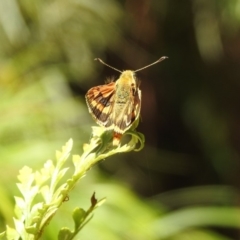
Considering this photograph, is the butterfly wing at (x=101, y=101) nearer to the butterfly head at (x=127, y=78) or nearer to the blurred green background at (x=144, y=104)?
the butterfly head at (x=127, y=78)

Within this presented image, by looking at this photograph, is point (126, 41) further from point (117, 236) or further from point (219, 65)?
point (117, 236)

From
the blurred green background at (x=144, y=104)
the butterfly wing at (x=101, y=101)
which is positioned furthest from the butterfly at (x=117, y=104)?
the blurred green background at (x=144, y=104)

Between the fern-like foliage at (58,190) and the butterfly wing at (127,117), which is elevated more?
the butterfly wing at (127,117)

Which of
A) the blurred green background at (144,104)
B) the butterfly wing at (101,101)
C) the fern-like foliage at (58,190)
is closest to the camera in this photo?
the fern-like foliage at (58,190)

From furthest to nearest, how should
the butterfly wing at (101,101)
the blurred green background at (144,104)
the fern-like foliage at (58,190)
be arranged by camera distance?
the blurred green background at (144,104), the butterfly wing at (101,101), the fern-like foliage at (58,190)

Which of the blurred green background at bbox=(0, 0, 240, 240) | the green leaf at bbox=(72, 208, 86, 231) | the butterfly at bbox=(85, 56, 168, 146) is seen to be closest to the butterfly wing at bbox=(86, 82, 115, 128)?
the butterfly at bbox=(85, 56, 168, 146)

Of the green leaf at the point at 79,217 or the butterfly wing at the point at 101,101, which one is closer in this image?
the green leaf at the point at 79,217

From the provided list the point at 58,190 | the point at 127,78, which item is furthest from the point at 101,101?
the point at 58,190

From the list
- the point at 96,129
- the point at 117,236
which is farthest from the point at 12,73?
the point at 96,129
